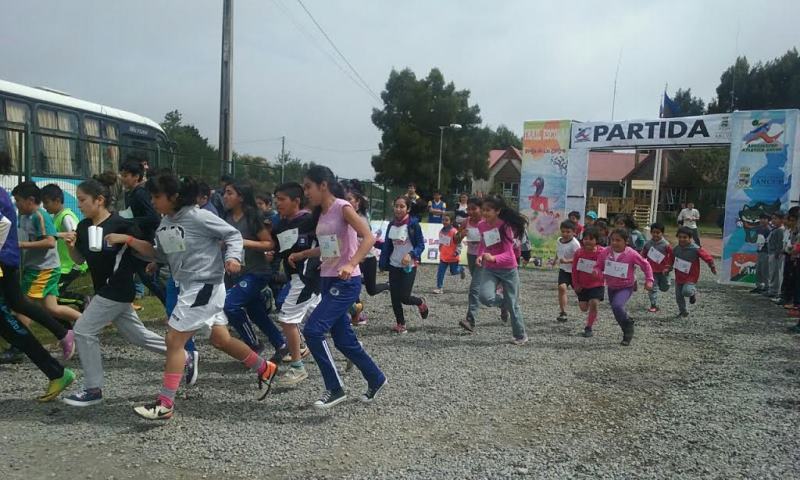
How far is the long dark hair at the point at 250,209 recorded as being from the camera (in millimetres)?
5586

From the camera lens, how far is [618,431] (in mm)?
4379

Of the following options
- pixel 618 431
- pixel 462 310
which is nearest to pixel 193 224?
pixel 618 431

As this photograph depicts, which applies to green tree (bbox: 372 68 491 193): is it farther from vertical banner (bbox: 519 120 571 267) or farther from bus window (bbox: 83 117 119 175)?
bus window (bbox: 83 117 119 175)

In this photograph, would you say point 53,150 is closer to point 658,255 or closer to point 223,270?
point 223,270

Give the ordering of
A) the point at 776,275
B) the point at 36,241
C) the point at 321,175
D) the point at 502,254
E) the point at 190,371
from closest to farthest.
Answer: the point at 321,175 → the point at 190,371 → the point at 36,241 → the point at 502,254 → the point at 776,275

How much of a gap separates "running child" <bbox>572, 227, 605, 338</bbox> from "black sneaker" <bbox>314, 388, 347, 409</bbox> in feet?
14.1

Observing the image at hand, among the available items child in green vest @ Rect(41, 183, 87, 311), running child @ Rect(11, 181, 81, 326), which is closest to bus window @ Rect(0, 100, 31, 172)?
child in green vest @ Rect(41, 183, 87, 311)

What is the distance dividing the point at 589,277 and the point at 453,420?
4145 millimetres

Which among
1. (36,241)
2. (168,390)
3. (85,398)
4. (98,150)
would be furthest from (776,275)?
(98,150)

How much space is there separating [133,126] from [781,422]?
14.6 meters

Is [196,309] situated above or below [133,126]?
below

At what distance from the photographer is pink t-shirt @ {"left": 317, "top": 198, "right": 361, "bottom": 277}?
4.61m

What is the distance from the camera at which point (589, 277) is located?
26.2ft

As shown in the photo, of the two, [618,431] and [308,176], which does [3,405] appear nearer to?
[308,176]
